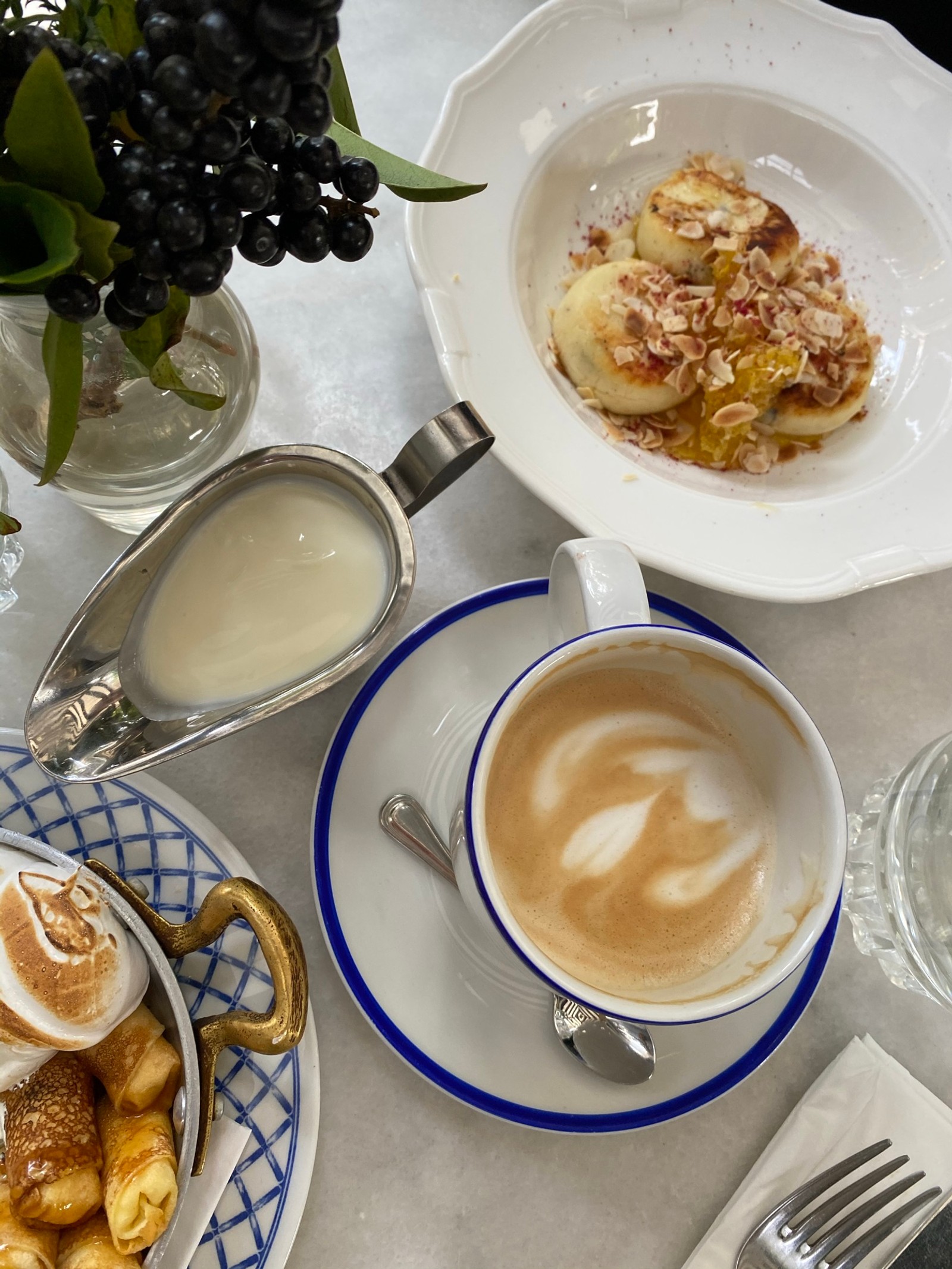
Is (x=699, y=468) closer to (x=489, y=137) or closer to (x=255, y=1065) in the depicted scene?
(x=489, y=137)

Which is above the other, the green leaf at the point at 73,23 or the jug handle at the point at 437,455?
the green leaf at the point at 73,23

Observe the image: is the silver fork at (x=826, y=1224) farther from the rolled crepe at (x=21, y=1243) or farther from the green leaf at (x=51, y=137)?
the green leaf at (x=51, y=137)

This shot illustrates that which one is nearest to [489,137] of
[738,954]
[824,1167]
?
[738,954]

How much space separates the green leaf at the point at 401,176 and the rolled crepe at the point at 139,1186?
637 mm

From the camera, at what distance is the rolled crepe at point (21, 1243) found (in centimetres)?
59

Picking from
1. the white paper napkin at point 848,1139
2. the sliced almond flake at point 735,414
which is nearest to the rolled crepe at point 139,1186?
the white paper napkin at point 848,1139

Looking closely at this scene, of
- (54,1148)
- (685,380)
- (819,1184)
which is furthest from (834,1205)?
(685,380)

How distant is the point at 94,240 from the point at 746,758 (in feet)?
1.76

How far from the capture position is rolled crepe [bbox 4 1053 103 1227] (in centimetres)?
60

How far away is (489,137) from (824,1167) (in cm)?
94

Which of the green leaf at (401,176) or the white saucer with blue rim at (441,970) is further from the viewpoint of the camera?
the white saucer with blue rim at (441,970)

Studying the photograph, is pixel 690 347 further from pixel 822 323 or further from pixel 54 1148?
pixel 54 1148

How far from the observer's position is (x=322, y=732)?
2.61ft

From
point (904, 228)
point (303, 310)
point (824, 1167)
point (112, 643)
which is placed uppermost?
point (904, 228)
